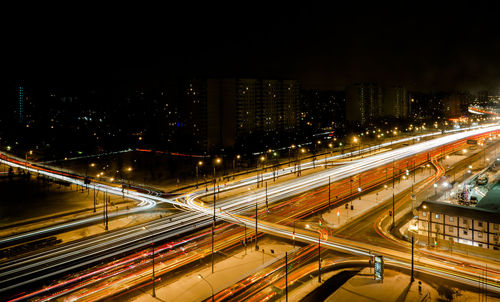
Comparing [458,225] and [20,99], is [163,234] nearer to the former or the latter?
[458,225]

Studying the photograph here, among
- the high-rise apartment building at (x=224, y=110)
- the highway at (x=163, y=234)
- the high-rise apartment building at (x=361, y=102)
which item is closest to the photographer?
the highway at (x=163, y=234)

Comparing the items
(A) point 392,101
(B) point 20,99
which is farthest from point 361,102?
(B) point 20,99

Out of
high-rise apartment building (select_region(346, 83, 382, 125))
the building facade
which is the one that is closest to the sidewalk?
the building facade

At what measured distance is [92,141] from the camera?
203 feet

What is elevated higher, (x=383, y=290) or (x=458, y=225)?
(x=458, y=225)

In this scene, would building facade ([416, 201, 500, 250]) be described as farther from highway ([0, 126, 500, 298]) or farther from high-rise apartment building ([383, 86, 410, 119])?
high-rise apartment building ([383, 86, 410, 119])

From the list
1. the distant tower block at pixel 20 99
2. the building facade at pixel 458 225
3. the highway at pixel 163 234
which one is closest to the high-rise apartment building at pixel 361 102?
the highway at pixel 163 234

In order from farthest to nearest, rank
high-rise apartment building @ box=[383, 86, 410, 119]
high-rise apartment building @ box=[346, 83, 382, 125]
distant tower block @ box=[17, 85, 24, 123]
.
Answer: distant tower block @ box=[17, 85, 24, 123] → high-rise apartment building @ box=[383, 86, 410, 119] → high-rise apartment building @ box=[346, 83, 382, 125]

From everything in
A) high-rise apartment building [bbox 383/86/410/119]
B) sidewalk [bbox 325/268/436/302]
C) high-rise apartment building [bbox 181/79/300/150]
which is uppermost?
high-rise apartment building [bbox 383/86/410/119]

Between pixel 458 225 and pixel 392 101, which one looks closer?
pixel 458 225

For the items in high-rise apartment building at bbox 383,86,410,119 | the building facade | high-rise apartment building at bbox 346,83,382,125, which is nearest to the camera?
the building facade

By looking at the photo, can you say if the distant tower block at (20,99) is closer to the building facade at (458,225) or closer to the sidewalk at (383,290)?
the building facade at (458,225)

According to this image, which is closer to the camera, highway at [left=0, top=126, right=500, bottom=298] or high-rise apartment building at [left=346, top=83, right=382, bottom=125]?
highway at [left=0, top=126, right=500, bottom=298]

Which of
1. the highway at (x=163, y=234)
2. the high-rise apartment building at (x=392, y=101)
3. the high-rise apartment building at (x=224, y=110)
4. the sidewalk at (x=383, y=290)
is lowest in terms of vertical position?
the sidewalk at (x=383, y=290)
